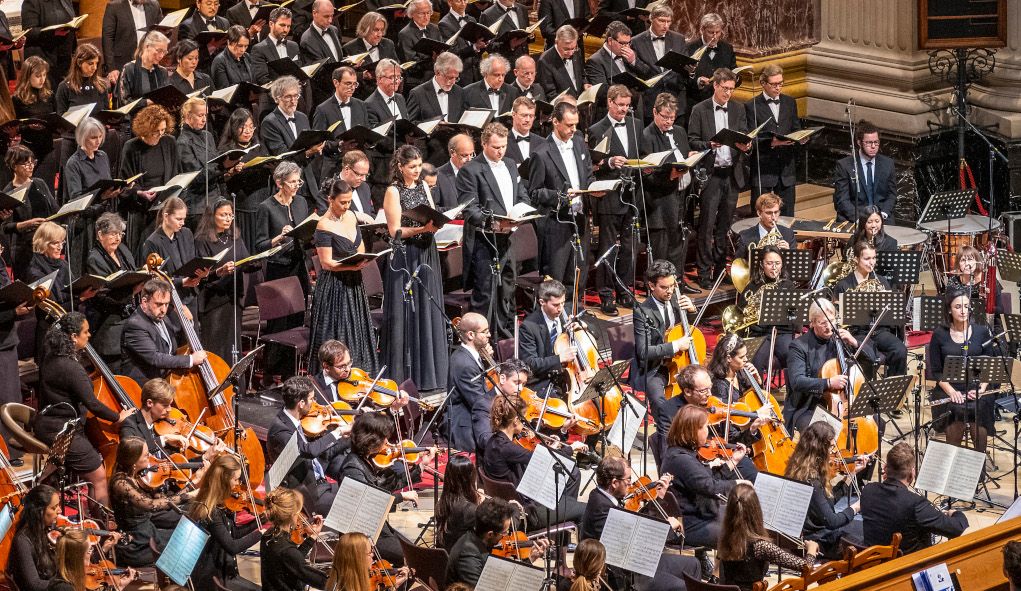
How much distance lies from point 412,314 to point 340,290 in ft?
1.76

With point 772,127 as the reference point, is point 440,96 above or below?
above

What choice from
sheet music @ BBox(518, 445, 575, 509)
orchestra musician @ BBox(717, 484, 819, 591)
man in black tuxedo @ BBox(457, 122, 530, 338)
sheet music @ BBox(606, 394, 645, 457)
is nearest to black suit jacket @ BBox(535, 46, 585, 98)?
man in black tuxedo @ BBox(457, 122, 530, 338)

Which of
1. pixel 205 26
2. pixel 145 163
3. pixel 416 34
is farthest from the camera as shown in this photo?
pixel 416 34

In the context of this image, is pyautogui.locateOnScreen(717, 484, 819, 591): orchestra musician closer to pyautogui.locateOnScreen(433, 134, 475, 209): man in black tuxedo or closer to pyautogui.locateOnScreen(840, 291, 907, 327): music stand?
pyautogui.locateOnScreen(840, 291, 907, 327): music stand

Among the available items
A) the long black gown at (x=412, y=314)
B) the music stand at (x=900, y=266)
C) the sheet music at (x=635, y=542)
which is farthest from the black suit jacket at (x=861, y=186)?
the sheet music at (x=635, y=542)

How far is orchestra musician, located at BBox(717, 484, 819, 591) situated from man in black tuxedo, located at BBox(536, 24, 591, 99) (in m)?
6.14

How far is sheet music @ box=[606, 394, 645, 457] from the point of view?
8297mm

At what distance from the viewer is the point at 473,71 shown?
12984 millimetres

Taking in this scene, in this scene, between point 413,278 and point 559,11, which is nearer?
point 413,278

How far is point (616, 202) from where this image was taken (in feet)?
36.3

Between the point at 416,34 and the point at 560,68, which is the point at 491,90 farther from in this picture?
the point at 416,34

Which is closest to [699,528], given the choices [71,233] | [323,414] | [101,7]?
[323,414]

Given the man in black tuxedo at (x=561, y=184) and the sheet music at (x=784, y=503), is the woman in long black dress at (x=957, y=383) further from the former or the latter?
the man in black tuxedo at (x=561, y=184)

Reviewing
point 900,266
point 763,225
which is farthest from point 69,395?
point 900,266
